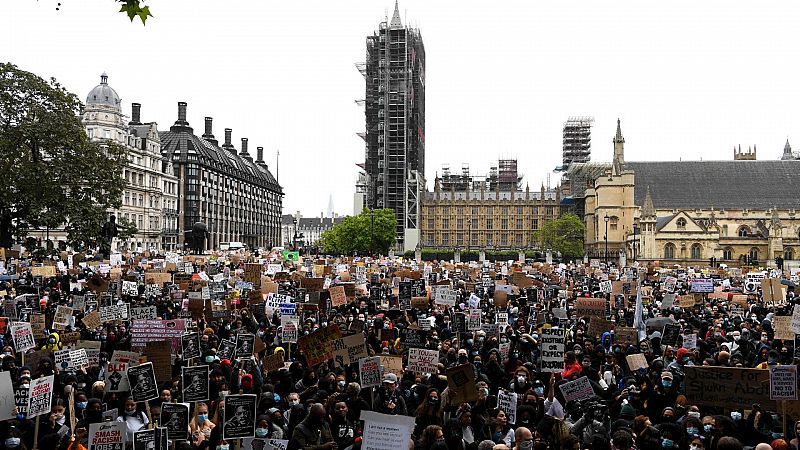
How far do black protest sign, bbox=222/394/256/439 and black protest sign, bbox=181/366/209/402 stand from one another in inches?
50.5

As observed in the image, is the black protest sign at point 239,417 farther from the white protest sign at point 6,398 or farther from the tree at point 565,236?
the tree at point 565,236

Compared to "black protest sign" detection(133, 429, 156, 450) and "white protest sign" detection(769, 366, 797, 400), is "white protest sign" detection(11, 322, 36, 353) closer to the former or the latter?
"black protest sign" detection(133, 429, 156, 450)

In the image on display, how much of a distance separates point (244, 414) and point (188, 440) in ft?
3.00

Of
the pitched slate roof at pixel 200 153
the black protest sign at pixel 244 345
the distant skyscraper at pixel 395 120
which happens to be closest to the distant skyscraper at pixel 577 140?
the distant skyscraper at pixel 395 120

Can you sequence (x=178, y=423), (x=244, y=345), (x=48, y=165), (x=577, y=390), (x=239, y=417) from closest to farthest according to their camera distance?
(x=239, y=417), (x=178, y=423), (x=577, y=390), (x=244, y=345), (x=48, y=165)

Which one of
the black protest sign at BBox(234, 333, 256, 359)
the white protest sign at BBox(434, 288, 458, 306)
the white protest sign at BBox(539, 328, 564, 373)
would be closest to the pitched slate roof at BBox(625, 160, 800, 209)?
the white protest sign at BBox(434, 288, 458, 306)

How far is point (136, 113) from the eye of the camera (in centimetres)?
9838

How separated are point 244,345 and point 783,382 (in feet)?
26.5

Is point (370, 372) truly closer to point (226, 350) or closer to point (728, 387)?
point (226, 350)

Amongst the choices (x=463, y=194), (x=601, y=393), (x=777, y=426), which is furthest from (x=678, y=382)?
(x=463, y=194)

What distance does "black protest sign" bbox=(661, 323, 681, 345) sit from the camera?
53.9 ft

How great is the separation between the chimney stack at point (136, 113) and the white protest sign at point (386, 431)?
96.6 m

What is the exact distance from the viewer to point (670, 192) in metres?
107

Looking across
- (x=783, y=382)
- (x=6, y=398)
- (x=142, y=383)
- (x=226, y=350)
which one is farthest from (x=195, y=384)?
(x=783, y=382)
